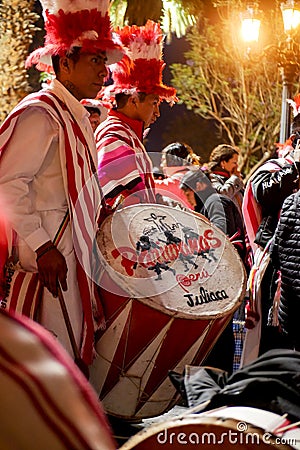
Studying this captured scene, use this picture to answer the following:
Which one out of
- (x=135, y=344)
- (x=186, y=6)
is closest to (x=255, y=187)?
(x=135, y=344)

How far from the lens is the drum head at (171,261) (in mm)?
3822

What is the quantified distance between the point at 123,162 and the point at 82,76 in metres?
0.76

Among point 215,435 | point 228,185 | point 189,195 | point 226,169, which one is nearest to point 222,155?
point 226,169

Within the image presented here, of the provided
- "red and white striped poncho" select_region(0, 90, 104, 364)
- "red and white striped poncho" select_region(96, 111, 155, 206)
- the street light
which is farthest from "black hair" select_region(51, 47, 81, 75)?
the street light

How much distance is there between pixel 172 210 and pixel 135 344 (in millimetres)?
737

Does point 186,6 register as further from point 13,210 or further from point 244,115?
point 244,115

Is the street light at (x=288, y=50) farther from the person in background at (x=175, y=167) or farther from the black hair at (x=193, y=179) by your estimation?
the black hair at (x=193, y=179)

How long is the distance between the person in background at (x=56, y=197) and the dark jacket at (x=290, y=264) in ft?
4.02

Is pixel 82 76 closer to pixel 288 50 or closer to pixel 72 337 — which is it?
pixel 72 337

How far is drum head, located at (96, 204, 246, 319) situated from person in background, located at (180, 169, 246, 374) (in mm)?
1445

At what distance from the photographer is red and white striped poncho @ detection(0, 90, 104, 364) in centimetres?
370

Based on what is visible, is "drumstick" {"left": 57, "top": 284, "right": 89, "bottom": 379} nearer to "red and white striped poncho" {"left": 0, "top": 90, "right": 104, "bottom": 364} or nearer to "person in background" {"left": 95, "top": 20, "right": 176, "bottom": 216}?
"red and white striped poncho" {"left": 0, "top": 90, "right": 104, "bottom": 364}

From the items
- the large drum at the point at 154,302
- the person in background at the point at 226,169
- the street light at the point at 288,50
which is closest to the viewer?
the large drum at the point at 154,302

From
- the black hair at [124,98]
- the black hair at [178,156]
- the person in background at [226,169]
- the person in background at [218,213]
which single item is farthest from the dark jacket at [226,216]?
the black hair at [124,98]
